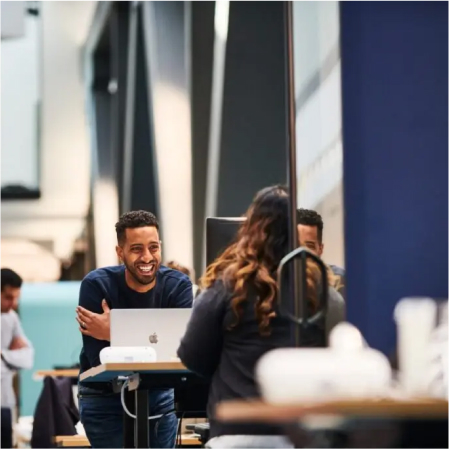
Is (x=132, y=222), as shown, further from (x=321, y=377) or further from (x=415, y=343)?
(x=321, y=377)

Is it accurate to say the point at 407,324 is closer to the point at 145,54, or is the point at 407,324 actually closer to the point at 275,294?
the point at 275,294

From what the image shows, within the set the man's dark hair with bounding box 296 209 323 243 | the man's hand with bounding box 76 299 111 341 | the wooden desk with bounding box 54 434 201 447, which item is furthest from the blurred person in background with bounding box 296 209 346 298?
the wooden desk with bounding box 54 434 201 447

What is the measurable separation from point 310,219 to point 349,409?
1.21 metres

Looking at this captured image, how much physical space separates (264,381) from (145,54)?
9.88 metres

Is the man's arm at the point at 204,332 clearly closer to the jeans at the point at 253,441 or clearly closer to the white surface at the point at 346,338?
the jeans at the point at 253,441

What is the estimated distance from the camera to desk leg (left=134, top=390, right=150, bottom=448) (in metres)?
4.35

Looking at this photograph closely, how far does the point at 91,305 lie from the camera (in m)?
4.92

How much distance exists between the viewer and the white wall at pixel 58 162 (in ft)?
48.8

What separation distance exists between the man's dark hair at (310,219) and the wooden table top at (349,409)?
1.03m

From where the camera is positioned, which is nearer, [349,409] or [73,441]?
[349,409]

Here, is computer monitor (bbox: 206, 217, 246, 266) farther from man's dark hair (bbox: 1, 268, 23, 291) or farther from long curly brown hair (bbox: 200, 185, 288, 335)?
man's dark hair (bbox: 1, 268, 23, 291)

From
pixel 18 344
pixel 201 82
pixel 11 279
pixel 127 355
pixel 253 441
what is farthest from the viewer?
pixel 201 82

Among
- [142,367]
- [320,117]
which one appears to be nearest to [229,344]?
[142,367]

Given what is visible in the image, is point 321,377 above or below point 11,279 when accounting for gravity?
below
